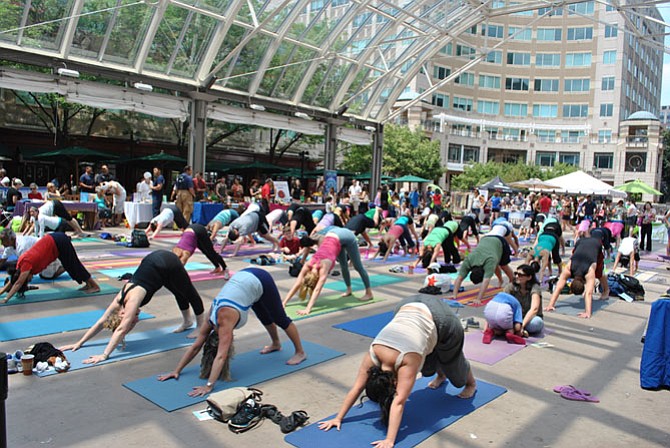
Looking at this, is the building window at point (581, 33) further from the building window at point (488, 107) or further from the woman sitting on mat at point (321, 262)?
the woman sitting on mat at point (321, 262)

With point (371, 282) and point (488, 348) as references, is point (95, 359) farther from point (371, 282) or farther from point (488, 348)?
point (371, 282)

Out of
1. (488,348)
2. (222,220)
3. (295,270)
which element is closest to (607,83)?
(222,220)

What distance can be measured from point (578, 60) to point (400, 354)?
217ft

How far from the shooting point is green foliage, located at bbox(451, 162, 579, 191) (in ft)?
169

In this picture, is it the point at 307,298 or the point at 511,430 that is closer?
the point at 511,430

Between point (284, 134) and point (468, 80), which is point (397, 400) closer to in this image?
point (284, 134)

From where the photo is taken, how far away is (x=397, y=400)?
3785 mm

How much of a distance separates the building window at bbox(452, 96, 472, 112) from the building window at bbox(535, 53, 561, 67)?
371 inches

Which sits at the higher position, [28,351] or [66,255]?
[66,255]

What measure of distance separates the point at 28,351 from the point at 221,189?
47.1 feet

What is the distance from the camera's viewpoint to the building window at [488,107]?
61469mm

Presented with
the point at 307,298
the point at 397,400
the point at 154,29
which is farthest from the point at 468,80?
the point at 397,400

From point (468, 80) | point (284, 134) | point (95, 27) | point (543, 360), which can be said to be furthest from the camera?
point (468, 80)

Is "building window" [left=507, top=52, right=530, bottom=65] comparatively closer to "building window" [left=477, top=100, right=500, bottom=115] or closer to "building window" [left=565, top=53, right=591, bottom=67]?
"building window" [left=565, top=53, right=591, bottom=67]
